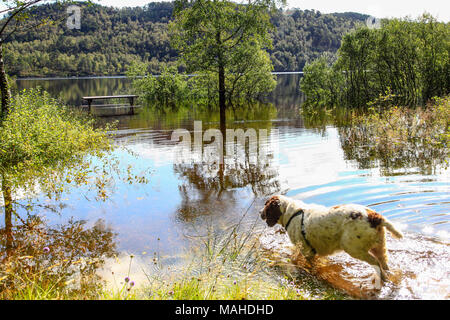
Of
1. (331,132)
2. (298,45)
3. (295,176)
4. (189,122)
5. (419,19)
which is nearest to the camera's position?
(295,176)

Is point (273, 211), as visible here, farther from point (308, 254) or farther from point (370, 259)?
point (370, 259)

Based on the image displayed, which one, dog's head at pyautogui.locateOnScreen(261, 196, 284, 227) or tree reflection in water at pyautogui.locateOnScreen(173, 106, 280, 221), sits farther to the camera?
tree reflection in water at pyautogui.locateOnScreen(173, 106, 280, 221)

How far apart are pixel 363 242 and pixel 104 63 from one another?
159025 millimetres

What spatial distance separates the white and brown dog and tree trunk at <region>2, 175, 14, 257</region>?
503cm

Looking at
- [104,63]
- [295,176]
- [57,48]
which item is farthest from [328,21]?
[295,176]

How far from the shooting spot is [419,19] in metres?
33.8

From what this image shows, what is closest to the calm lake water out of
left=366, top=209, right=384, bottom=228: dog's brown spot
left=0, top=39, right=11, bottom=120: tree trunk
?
left=366, top=209, right=384, bottom=228: dog's brown spot

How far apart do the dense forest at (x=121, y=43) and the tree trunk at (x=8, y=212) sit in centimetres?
11399

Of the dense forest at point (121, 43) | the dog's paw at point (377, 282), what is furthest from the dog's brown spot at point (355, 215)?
the dense forest at point (121, 43)

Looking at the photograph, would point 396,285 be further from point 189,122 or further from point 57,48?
point 57,48

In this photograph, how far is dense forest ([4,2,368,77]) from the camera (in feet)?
457

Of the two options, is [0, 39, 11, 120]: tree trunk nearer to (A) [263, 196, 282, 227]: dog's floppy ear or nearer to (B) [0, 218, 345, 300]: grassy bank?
(B) [0, 218, 345, 300]: grassy bank

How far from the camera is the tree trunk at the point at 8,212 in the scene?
6.64m

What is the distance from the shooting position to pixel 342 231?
5.20 m
